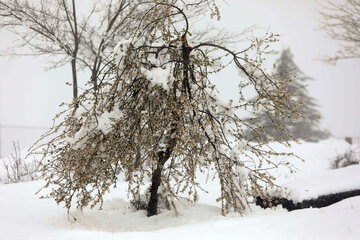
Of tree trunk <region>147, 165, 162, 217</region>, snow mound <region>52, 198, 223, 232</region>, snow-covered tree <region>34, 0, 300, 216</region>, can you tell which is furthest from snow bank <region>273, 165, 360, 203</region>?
tree trunk <region>147, 165, 162, 217</region>

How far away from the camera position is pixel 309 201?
5543 mm

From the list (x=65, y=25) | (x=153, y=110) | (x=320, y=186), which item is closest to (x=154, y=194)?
(x=153, y=110)

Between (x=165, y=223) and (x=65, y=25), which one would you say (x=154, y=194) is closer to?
(x=165, y=223)

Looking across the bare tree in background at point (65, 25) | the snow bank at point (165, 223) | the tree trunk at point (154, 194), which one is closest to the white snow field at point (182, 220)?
the snow bank at point (165, 223)

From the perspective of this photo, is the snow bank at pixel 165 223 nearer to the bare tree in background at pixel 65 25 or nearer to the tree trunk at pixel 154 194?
the tree trunk at pixel 154 194

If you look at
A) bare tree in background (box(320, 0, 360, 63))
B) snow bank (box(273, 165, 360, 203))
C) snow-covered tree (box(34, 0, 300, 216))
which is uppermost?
bare tree in background (box(320, 0, 360, 63))

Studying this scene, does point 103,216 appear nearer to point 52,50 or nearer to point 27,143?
point 52,50

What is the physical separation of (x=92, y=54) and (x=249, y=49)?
9635 mm

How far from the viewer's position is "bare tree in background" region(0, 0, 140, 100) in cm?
1120

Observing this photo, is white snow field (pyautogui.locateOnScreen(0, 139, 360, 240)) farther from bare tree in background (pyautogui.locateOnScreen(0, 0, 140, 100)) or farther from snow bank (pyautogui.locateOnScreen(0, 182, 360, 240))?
bare tree in background (pyautogui.locateOnScreen(0, 0, 140, 100))

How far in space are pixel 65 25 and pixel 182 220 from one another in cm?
1005

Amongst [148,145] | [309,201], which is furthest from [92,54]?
[309,201]

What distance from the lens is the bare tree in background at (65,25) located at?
1120cm

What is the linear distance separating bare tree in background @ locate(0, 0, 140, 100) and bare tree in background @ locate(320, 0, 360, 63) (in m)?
8.31
